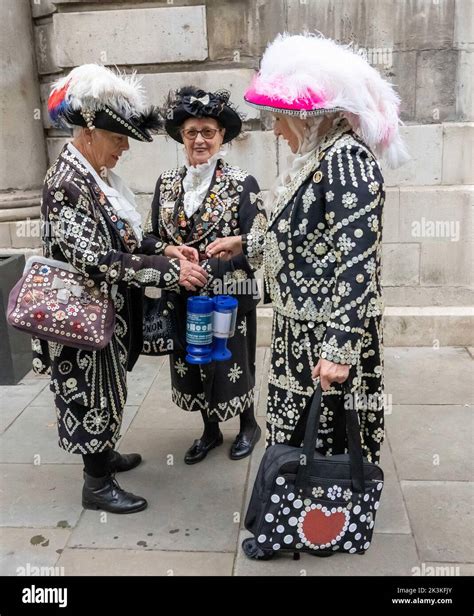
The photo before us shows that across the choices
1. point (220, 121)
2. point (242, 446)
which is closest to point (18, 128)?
point (220, 121)

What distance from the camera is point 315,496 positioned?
2.38 m

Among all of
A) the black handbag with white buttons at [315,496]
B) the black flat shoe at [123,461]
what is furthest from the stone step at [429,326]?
the black handbag with white buttons at [315,496]

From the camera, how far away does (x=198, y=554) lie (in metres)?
2.79

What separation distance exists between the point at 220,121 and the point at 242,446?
1765 millimetres

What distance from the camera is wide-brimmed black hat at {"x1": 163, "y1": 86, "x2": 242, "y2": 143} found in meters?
3.16

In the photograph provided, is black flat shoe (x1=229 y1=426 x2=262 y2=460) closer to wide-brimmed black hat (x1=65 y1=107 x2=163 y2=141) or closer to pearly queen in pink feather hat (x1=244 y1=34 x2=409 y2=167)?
wide-brimmed black hat (x1=65 y1=107 x2=163 y2=141)

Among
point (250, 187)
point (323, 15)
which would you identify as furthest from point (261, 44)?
point (250, 187)

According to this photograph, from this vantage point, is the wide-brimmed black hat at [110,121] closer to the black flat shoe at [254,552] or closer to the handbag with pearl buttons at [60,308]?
the handbag with pearl buttons at [60,308]

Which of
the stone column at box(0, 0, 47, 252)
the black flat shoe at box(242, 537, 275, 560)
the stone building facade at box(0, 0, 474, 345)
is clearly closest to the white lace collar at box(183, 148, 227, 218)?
the black flat shoe at box(242, 537, 275, 560)

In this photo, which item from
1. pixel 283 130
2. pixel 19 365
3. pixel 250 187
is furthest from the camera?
pixel 19 365

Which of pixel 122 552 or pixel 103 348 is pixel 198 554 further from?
pixel 103 348

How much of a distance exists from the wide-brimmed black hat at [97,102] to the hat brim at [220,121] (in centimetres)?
34

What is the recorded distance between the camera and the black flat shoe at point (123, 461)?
3.52 m

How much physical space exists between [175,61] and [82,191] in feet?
9.42
